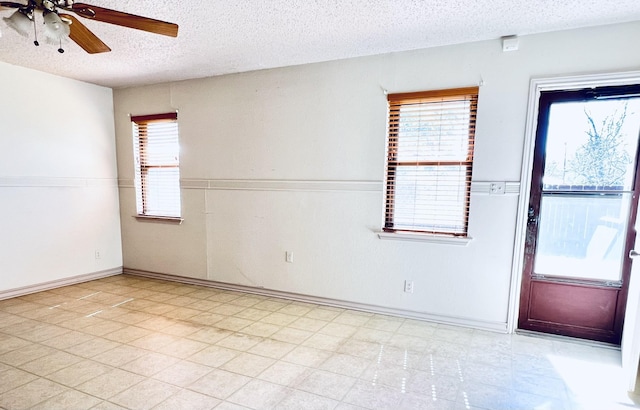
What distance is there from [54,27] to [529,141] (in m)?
3.31

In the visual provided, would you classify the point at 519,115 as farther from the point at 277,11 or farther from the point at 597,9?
the point at 277,11

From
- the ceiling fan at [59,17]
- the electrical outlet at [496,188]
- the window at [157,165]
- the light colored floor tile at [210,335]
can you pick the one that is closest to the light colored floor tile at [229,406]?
the light colored floor tile at [210,335]

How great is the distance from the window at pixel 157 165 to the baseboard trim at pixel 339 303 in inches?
32.9

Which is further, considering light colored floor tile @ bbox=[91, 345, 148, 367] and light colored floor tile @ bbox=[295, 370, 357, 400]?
light colored floor tile @ bbox=[91, 345, 148, 367]

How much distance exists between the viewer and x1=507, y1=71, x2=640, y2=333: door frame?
247 centimetres

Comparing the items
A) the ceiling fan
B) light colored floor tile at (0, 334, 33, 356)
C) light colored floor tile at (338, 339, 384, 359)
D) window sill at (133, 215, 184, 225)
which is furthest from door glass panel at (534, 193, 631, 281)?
light colored floor tile at (0, 334, 33, 356)

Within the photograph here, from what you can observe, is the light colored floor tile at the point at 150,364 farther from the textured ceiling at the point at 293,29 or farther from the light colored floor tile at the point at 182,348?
the textured ceiling at the point at 293,29

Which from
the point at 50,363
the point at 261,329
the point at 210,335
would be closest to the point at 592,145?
the point at 261,329

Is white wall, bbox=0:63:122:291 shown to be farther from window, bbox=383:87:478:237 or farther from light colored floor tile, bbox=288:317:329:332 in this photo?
window, bbox=383:87:478:237

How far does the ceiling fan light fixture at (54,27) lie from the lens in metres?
1.77

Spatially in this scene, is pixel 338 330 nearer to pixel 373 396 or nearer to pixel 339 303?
pixel 339 303

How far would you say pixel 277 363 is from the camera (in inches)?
93.0

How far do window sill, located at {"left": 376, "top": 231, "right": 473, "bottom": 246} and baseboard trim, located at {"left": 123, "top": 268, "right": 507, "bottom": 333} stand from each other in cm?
69

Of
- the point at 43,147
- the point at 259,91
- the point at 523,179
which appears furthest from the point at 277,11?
the point at 43,147
